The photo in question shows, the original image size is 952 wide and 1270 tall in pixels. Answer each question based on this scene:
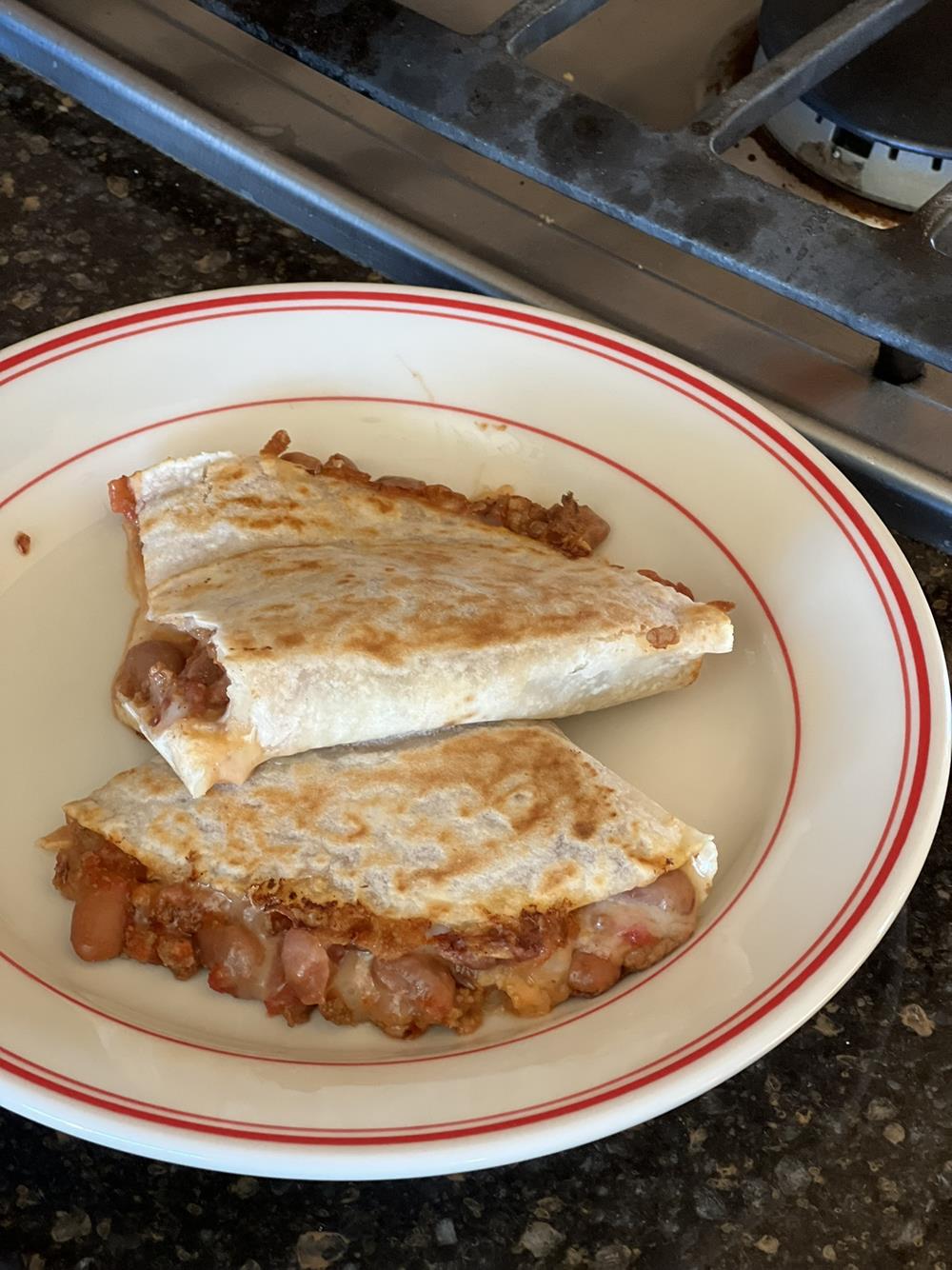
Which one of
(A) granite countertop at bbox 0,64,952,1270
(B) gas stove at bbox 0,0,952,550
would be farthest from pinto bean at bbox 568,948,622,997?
(B) gas stove at bbox 0,0,952,550

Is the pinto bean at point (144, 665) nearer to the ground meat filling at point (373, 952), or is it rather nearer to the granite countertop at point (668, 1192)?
the ground meat filling at point (373, 952)

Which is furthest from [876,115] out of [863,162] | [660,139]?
[660,139]

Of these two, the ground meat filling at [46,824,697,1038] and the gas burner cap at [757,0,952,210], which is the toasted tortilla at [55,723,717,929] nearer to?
the ground meat filling at [46,824,697,1038]

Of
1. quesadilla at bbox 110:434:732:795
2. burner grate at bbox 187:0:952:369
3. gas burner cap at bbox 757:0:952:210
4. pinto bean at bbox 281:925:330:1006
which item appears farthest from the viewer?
gas burner cap at bbox 757:0:952:210

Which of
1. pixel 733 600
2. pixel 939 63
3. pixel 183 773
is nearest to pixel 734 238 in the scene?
pixel 733 600

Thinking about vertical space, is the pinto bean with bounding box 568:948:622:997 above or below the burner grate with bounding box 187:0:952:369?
below

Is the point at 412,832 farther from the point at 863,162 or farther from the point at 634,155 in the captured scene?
the point at 863,162
